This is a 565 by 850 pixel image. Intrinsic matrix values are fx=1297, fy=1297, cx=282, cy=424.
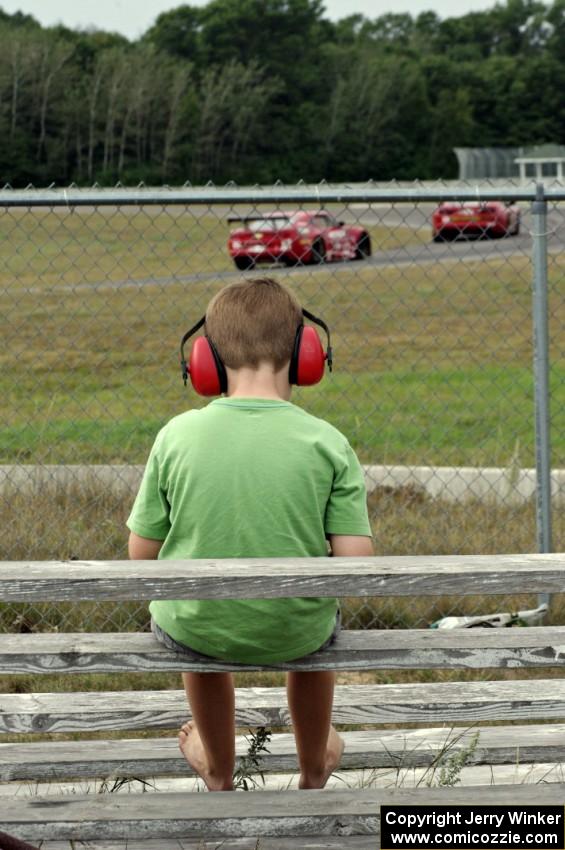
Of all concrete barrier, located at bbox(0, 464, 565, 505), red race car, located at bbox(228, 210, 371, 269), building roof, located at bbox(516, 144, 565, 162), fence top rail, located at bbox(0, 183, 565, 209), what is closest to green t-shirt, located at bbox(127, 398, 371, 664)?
fence top rail, located at bbox(0, 183, 565, 209)

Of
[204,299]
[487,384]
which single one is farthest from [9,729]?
[204,299]

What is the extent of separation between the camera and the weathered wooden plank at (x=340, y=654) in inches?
104

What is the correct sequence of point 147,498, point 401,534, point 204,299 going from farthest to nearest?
point 204,299
point 401,534
point 147,498

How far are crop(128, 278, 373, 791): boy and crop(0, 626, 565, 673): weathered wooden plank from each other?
4 centimetres

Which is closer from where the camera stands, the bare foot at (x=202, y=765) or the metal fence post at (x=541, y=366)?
the bare foot at (x=202, y=765)

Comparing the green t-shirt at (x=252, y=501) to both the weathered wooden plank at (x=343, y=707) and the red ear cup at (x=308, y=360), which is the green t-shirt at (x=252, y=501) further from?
the weathered wooden plank at (x=343, y=707)

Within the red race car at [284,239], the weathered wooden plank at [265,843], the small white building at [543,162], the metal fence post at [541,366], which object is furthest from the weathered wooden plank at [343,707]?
the small white building at [543,162]

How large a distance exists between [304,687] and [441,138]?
92277mm

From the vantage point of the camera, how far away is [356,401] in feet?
32.6

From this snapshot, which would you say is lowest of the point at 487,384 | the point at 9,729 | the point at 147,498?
the point at 487,384

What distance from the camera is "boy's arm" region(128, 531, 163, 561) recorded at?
2.65 metres

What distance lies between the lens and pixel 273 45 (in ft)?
316

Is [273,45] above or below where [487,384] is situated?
above

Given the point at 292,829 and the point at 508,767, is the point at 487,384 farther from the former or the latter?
the point at 292,829
